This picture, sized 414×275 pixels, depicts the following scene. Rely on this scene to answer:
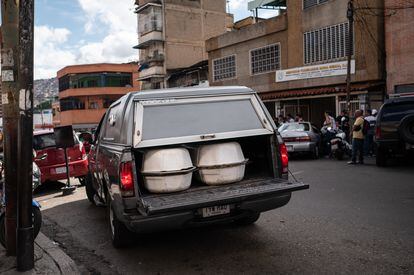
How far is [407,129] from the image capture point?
10594 mm

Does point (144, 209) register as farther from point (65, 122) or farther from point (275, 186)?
point (65, 122)

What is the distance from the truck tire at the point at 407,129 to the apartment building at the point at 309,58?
398 inches

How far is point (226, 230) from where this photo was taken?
19.6 ft

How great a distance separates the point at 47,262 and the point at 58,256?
260 mm

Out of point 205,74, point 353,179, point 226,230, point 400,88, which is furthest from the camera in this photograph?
point 205,74

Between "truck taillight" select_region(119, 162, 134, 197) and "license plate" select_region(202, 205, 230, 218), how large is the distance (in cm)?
81

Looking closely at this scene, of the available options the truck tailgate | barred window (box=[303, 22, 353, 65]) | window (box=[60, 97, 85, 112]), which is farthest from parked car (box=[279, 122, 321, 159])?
window (box=[60, 97, 85, 112])

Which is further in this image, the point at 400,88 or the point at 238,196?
the point at 400,88

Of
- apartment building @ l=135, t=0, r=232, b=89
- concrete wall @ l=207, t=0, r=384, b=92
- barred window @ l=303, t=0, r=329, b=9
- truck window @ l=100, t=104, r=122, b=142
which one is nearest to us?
truck window @ l=100, t=104, r=122, b=142

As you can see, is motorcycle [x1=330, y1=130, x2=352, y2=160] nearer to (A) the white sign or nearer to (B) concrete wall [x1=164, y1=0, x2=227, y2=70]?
(A) the white sign

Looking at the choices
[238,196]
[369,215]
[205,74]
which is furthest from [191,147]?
[205,74]

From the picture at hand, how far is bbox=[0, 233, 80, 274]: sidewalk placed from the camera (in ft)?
15.3

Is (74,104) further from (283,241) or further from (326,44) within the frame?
(283,241)

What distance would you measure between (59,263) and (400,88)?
17823 millimetres
